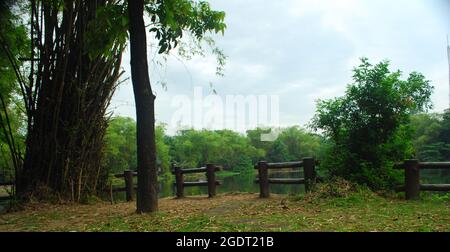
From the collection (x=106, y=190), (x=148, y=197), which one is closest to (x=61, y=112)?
(x=106, y=190)

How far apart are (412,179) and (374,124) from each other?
4.23 ft

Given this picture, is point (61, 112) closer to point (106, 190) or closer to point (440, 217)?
point (106, 190)

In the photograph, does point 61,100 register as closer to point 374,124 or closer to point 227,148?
point 374,124

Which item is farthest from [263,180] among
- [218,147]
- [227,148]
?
[227,148]

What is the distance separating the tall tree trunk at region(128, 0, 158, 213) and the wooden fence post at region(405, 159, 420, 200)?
4.38m

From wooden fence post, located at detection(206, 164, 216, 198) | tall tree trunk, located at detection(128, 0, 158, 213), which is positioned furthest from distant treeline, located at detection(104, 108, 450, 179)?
tall tree trunk, located at detection(128, 0, 158, 213)

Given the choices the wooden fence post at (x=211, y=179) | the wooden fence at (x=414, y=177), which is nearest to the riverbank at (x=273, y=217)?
the wooden fence at (x=414, y=177)

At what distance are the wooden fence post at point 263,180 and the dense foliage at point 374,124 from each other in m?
1.31

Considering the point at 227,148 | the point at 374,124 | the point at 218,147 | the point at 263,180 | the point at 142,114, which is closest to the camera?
the point at 142,114

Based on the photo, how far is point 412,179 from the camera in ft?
23.1

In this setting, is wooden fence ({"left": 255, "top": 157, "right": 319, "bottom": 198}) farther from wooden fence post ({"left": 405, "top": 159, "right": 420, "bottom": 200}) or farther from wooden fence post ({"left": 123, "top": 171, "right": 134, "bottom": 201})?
wooden fence post ({"left": 123, "top": 171, "right": 134, "bottom": 201})

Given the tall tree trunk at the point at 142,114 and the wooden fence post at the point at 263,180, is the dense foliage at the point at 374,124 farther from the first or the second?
the tall tree trunk at the point at 142,114

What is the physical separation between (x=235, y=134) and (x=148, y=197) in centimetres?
5340

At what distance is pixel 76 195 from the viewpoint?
838 cm
